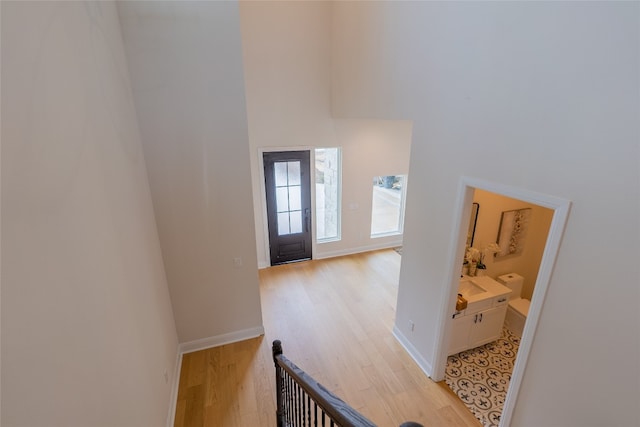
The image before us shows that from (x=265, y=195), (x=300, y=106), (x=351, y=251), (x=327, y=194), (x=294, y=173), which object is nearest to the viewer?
(x=300, y=106)

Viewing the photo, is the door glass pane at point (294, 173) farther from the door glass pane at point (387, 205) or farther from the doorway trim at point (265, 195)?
the door glass pane at point (387, 205)

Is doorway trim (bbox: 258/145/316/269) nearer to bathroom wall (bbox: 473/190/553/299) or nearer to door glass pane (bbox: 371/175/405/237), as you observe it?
door glass pane (bbox: 371/175/405/237)

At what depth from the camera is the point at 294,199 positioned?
591 cm

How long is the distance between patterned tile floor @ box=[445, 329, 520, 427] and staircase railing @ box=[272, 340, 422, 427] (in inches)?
78.4

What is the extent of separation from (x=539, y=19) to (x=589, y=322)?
1964 mm

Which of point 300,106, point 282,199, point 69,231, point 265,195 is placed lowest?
point 282,199

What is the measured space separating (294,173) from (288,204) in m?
0.63

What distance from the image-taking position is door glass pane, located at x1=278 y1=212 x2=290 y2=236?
592 cm

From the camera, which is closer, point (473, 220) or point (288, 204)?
point (473, 220)

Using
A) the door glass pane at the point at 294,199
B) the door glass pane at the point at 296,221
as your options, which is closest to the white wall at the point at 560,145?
the door glass pane at the point at 294,199

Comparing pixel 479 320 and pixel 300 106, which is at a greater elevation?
pixel 300 106

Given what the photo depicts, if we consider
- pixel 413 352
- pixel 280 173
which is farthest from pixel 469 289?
pixel 280 173

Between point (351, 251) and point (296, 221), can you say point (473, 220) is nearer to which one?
point (351, 251)

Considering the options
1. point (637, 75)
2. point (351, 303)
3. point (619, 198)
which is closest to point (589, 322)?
point (619, 198)
